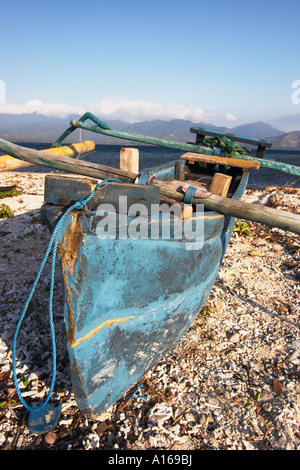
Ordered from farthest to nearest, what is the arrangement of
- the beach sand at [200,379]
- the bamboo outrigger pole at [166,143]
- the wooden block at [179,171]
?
1. the bamboo outrigger pole at [166,143]
2. the wooden block at [179,171]
3. the beach sand at [200,379]

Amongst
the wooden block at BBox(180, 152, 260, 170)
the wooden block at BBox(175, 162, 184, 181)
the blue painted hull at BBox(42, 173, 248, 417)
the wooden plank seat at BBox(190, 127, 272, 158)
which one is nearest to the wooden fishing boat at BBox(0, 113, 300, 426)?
the blue painted hull at BBox(42, 173, 248, 417)

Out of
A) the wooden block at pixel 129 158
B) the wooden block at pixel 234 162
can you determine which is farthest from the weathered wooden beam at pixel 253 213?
Answer: the wooden block at pixel 234 162

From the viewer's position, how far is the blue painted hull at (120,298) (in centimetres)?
212

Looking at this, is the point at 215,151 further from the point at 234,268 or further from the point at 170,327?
the point at 170,327

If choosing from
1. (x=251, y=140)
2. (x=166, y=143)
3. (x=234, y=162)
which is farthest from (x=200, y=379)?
(x=251, y=140)

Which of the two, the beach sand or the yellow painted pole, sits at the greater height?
the yellow painted pole

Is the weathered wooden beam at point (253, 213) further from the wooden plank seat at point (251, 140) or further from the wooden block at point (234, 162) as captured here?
the wooden plank seat at point (251, 140)

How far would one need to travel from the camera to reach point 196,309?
3508 millimetres

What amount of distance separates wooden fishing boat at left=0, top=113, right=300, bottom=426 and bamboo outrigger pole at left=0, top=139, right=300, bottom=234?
1 cm

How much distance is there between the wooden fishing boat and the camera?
7.00 ft

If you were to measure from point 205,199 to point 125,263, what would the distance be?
3.78ft

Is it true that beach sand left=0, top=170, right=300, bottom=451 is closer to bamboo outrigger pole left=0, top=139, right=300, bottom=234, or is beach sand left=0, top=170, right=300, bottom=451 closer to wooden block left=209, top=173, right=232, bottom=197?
bamboo outrigger pole left=0, top=139, right=300, bottom=234
